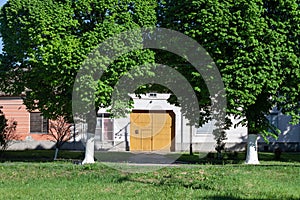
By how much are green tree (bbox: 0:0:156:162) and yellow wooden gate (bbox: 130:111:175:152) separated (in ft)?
45.7

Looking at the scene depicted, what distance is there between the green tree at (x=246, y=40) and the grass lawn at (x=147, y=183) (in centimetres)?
325

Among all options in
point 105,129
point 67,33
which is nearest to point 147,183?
point 67,33

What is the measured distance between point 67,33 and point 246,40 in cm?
671

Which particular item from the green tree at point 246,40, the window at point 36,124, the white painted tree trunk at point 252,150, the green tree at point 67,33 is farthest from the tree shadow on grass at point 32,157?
the green tree at point 246,40

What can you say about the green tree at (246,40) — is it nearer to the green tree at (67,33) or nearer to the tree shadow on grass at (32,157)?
the green tree at (67,33)

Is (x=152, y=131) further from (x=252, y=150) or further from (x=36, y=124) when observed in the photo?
(x=252, y=150)

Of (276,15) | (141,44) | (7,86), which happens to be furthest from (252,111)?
(7,86)

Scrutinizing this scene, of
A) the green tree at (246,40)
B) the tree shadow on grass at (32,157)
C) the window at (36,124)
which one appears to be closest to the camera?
the green tree at (246,40)

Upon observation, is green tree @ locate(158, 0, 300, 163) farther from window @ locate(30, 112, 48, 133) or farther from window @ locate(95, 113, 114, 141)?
window @ locate(30, 112, 48, 133)

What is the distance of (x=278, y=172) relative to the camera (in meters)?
15.1

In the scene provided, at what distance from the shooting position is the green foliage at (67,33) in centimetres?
1625

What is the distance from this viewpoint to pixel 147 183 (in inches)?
513

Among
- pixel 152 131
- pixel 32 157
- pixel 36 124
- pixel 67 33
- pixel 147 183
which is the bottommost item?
pixel 32 157

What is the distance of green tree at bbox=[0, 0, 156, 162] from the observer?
53.3 ft
